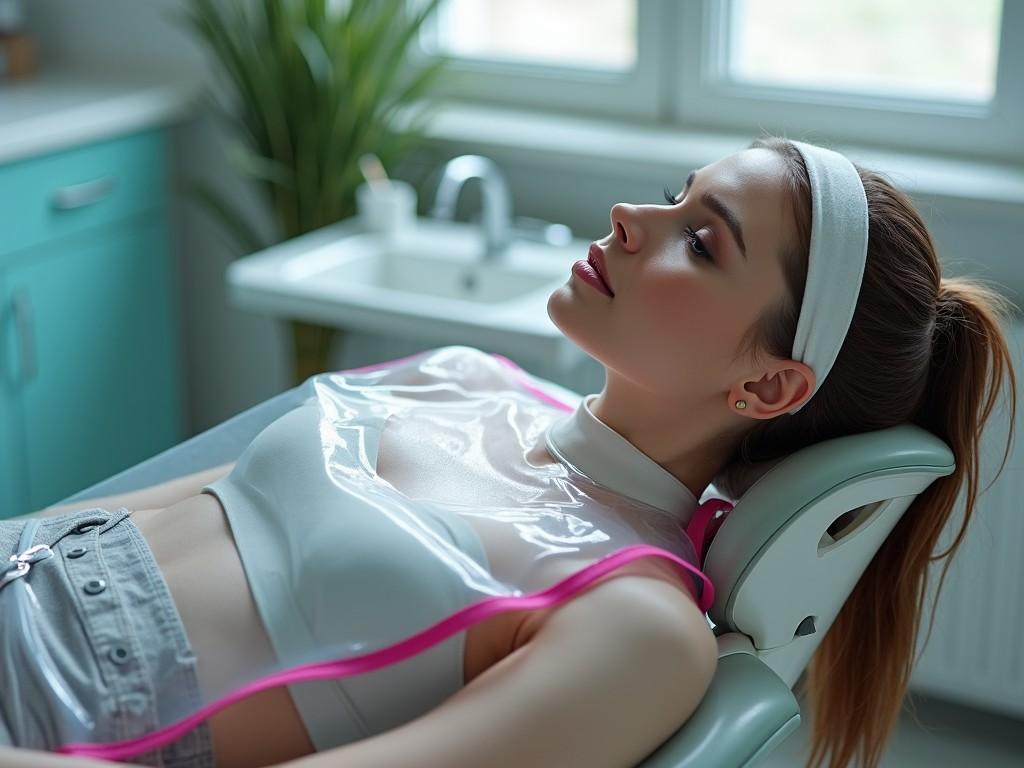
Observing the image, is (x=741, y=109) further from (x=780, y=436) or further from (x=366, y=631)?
(x=366, y=631)

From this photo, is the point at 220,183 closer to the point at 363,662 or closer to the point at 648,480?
the point at 648,480

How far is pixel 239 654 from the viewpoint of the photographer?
127 centimetres

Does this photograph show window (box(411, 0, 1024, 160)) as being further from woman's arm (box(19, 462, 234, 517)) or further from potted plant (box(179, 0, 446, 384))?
woman's arm (box(19, 462, 234, 517))

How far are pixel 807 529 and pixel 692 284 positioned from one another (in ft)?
0.90

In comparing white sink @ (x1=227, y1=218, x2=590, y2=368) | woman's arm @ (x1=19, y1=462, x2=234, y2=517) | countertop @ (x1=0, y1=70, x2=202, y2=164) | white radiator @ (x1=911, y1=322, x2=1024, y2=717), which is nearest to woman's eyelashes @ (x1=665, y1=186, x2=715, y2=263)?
woman's arm @ (x1=19, y1=462, x2=234, y2=517)

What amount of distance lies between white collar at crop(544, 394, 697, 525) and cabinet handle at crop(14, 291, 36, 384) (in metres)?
1.67

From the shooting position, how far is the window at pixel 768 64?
2.62m

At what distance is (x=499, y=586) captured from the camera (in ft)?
4.17

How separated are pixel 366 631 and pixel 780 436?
526mm

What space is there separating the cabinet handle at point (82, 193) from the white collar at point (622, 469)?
5.51ft

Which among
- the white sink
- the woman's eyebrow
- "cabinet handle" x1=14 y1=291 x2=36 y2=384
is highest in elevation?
the woman's eyebrow

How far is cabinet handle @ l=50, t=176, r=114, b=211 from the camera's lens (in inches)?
109

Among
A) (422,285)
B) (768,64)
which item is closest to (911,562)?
(422,285)

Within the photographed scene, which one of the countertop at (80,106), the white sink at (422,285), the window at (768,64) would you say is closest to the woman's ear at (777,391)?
the white sink at (422,285)
